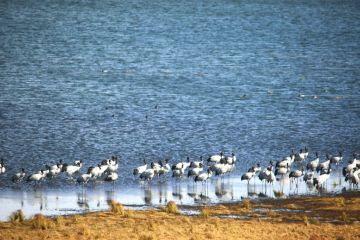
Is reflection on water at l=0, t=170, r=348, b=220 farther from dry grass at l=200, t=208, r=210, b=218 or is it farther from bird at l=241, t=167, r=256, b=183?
dry grass at l=200, t=208, r=210, b=218

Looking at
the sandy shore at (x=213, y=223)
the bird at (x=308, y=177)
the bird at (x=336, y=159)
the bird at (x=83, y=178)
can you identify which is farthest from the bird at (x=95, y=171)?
the bird at (x=336, y=159)

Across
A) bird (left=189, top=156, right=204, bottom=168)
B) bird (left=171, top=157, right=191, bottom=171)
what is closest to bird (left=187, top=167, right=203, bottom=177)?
bird (left=171, top=157, right=191, bottom=171)

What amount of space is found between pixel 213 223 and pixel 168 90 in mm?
44606

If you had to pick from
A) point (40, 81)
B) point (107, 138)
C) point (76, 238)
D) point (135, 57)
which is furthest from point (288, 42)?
point (76, 238)

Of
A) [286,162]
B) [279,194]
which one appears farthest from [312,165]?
→ [279,194]

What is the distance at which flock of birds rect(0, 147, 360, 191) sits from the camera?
154 feet

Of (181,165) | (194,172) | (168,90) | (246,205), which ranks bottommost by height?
(246,205)

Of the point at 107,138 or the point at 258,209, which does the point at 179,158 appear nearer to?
the point at 107,138

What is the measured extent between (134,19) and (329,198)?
113m

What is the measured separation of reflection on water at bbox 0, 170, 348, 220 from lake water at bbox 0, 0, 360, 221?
0.86 feet

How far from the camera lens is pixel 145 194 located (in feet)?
150

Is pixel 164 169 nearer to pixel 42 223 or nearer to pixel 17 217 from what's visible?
pixel 17 217

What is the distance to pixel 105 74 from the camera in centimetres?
9156

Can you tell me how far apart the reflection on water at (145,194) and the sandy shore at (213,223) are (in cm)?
243
